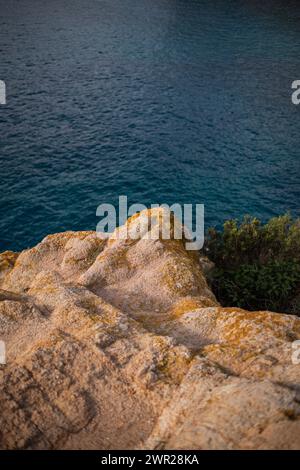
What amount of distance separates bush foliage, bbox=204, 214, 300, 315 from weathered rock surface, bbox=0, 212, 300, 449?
729 centimetres

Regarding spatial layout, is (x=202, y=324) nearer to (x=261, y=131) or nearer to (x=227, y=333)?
(x=227, y=333)

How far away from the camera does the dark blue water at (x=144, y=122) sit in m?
46.2

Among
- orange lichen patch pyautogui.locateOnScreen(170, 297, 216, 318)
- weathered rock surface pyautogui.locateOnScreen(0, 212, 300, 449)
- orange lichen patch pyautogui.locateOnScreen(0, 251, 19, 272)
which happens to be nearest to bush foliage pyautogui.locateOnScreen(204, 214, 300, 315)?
orange lichen patch pyautogui.locateOnScreen(170, 297, 216, 318)

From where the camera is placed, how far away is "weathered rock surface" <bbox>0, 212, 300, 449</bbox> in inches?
408

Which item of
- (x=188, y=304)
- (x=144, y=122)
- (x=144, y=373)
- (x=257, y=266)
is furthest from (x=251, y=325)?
(x=144, y=122)

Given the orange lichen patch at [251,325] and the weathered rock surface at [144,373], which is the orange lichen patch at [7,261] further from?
the orange lichen patch at [251,325]

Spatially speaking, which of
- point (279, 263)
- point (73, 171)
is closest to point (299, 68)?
point (73, 171)

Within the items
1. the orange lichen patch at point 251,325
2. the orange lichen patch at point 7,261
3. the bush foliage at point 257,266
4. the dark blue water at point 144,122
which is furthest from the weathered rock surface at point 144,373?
the dark blue water at point 144,122

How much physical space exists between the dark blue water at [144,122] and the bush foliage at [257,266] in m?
13.8

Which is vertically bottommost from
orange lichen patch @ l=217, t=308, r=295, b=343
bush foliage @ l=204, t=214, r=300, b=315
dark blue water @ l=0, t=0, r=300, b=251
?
bush foliage @ l=204, t=214, r=300, b=315

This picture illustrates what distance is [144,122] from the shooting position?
6181 cm

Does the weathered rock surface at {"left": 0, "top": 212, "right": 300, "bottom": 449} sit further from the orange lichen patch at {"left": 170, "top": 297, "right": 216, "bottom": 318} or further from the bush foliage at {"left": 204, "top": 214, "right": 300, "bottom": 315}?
the bush foliage at {"left": 204, "top": 214, "right": 300, "bottom": 315}

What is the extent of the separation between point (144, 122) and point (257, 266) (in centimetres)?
4071

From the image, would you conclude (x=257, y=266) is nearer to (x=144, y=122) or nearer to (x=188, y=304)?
(x=188, y=304)
